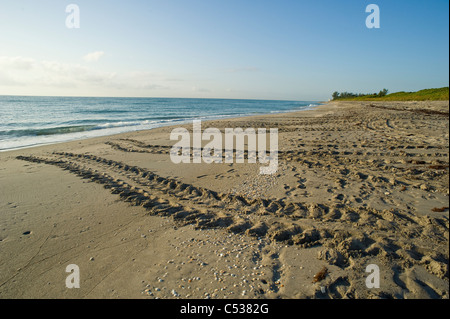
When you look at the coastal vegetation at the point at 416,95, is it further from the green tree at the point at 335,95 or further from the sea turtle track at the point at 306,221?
the sea turtle track at the point at 306,221

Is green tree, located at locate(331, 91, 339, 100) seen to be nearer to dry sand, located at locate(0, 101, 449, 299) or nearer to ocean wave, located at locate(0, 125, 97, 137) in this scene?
ocean wave, located at locate(0, 125, 97, 137)

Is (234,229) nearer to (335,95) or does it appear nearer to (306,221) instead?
(306,221)

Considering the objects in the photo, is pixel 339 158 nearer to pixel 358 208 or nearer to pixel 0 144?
pixel 358 208

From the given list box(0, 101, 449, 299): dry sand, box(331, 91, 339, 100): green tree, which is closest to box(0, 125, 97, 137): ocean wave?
box(0, 101, 449, 299): dry sand

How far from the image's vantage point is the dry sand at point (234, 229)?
8.59 ft

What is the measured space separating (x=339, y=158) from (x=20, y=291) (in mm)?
7586

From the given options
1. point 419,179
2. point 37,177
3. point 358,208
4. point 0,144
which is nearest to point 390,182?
point 419,179

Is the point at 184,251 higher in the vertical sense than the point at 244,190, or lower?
lower

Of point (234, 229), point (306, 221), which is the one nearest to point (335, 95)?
point (306, 221)

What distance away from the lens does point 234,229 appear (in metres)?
3.69

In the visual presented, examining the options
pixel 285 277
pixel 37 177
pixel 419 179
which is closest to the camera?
pixel 285 277

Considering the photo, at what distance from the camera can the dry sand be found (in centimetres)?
262
